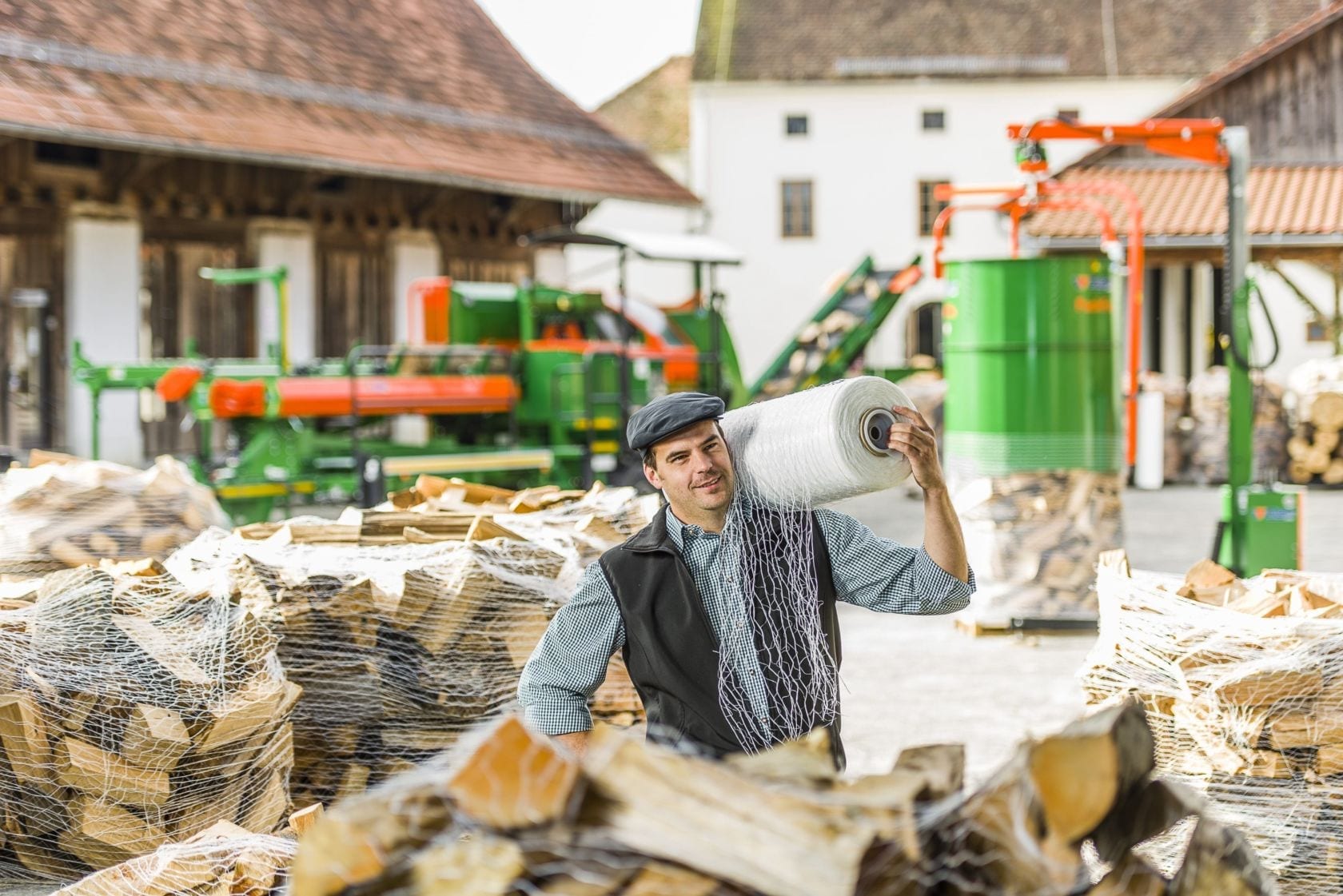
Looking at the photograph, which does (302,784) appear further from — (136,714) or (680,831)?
(680,831)

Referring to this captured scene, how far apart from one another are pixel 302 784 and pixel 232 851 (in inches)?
66.4

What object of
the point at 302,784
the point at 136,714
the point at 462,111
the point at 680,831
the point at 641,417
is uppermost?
the point at 462,111

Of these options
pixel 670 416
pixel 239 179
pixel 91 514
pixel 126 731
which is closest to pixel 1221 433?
pixel 239 179

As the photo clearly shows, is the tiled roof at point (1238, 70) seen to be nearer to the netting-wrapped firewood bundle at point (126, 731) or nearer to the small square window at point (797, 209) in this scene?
the small square window at point (797, 209)

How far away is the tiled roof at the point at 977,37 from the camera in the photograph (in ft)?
123

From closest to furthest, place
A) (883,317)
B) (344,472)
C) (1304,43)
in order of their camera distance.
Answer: (344,472) < (883,317) < (1304,43)

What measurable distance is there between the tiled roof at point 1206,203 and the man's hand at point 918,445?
20059mm

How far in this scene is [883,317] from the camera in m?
20.5

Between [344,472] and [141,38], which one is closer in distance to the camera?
[344,472]

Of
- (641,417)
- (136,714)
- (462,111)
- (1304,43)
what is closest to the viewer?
(641,417)

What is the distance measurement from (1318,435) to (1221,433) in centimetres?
114

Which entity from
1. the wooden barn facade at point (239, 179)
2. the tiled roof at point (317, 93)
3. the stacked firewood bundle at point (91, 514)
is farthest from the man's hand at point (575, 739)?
the tiled roof at point (317, 93)

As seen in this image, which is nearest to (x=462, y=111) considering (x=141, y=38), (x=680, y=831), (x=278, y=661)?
(x=141, y=38)

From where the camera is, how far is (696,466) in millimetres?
3414
